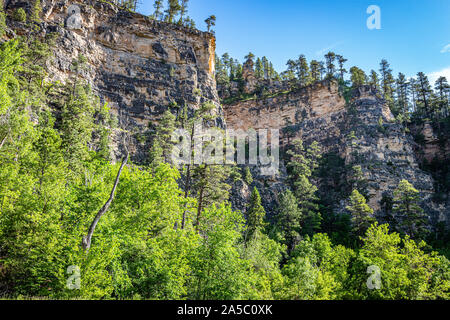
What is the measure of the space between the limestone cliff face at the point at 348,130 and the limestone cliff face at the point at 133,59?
53.9 feet

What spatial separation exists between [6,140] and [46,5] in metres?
36.5

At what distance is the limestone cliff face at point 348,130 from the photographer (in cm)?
4900

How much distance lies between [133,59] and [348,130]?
45.3 meters

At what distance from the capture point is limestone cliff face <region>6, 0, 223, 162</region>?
43.9 m

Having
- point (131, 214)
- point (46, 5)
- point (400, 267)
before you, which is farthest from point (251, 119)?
point (131, 214)

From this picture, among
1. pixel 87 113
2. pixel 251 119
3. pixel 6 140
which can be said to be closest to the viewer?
pixel 6 140

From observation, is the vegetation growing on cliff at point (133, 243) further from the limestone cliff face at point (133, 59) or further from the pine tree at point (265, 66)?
the pine tree at point (265, 66)

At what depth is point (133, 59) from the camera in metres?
52.1

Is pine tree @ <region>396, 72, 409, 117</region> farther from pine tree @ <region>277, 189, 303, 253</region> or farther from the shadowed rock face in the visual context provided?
pine tree @ <region>277, 189, 303, 253</region>

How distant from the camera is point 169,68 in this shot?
5409cm

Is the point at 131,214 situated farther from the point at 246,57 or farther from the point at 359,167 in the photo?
the point at 246,57

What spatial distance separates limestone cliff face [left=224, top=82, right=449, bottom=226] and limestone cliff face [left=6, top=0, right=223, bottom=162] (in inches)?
647

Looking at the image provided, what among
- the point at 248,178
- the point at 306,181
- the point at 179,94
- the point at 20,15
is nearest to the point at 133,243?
the point at 248,178

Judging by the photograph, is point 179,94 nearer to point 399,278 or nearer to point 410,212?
point 410,212
